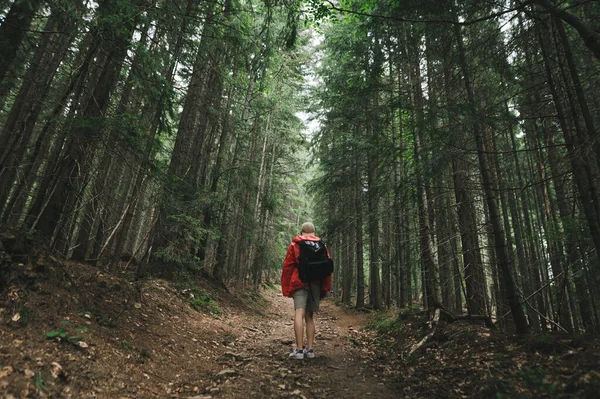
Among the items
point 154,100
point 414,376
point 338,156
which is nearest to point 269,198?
point 338,156

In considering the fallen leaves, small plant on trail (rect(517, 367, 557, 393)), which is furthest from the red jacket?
the fallen leaves

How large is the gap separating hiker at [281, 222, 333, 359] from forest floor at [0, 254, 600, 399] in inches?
16.6

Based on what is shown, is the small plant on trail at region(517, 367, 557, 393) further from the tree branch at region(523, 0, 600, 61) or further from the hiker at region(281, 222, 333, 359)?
the tree branch at region(523, 0, 600, 61)

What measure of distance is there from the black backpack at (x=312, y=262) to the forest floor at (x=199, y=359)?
136 centimetres

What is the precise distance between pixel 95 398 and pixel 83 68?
4712 mm

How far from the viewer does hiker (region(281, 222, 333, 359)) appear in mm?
4930

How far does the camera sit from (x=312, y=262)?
500cm

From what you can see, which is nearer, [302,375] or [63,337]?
[63,337]

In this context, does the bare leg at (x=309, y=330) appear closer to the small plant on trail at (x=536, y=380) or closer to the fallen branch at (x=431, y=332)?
the fallen branch at (x=431, y=332)

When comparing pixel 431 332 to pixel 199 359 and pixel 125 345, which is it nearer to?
pixel 199 359

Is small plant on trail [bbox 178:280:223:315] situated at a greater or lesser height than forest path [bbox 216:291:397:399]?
greater

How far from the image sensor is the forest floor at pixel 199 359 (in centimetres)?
275

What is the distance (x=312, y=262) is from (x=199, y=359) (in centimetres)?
232

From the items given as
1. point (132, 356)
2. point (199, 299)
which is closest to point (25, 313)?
point (132, 356)
